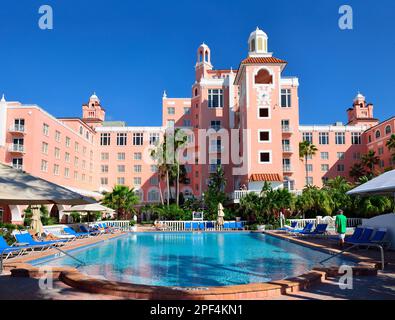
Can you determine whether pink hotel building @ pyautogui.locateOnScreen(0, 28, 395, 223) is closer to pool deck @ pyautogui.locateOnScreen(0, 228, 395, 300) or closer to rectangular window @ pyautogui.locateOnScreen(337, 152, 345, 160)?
rectangular window @ pyautogui.locateOnScreen(337, 152, 345, 160)

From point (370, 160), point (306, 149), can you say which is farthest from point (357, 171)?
point (306, 149)

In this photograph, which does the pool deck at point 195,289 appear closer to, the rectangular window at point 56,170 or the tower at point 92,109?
the rectangular window at point 56,170

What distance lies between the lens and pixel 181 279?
9.23 meters

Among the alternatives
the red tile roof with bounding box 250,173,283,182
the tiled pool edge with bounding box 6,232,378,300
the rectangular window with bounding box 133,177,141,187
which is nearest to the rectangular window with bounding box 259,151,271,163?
the red tile roof with bounding box 250,173,283,182

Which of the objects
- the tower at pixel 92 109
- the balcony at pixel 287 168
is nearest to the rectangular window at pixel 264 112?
the balcony at pixel 287 168

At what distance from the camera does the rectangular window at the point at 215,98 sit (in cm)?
4719

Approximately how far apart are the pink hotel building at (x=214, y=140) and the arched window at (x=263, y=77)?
0.37 ft

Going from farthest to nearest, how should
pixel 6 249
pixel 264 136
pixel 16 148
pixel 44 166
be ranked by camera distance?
1. pixel 44 166
2. pixel 264 136
3. pixel 16 148
4. pixel 6 249

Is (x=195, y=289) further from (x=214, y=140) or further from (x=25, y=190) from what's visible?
(x=214, y=140)

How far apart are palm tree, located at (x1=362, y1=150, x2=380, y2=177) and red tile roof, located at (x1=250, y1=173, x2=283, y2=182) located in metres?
19.2

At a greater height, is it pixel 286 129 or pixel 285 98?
pixel 285 98

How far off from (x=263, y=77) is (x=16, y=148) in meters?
26.7

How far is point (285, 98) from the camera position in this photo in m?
41.0
